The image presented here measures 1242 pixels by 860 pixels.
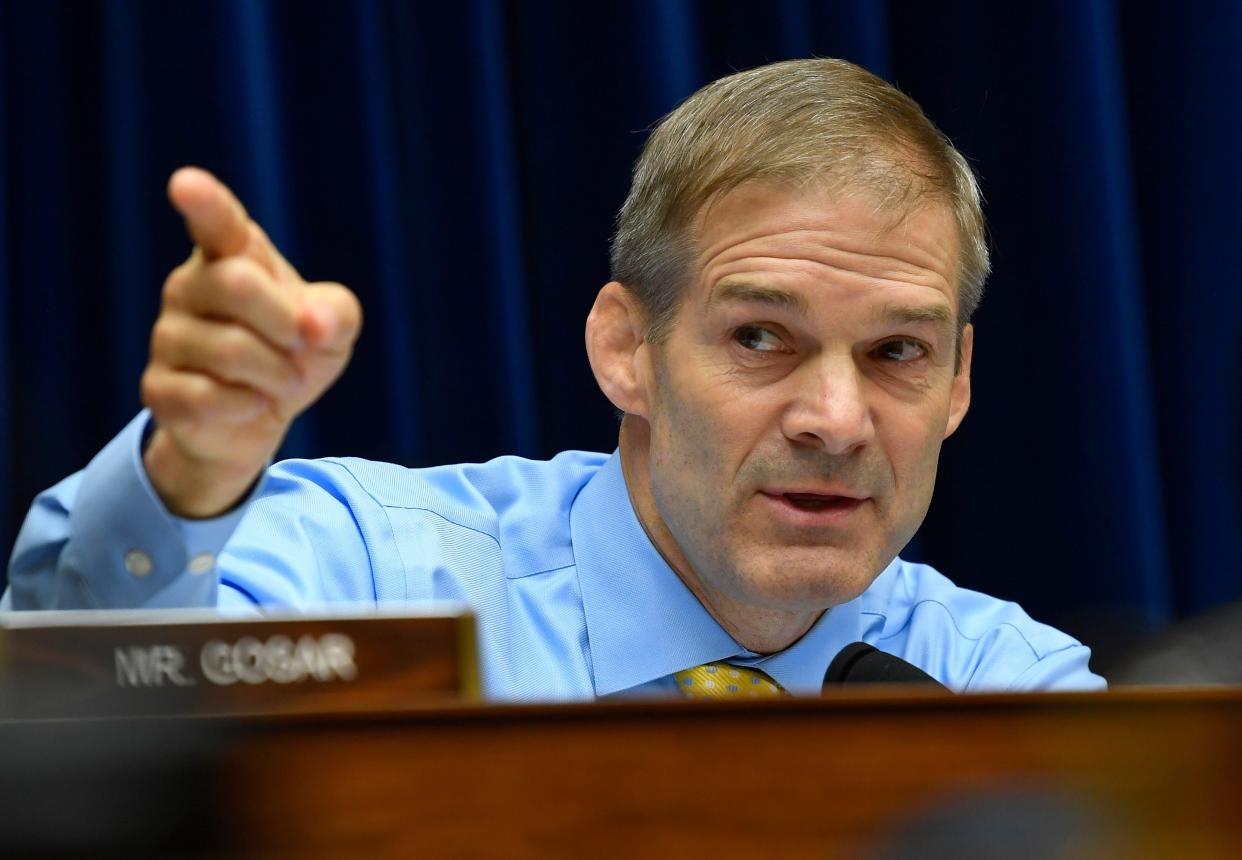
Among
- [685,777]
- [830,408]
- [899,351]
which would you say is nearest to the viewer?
[685,777]

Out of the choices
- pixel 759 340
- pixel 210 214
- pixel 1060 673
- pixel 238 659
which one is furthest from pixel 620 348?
pixel 238 659

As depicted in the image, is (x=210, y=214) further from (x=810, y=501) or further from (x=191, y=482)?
(x=810, y=501)

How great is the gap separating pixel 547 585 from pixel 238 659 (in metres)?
0.95

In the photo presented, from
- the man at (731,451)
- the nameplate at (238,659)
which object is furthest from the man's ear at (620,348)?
the nameplate at (238,659)

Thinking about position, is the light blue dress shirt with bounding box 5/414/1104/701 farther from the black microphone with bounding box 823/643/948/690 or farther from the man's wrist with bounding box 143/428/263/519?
the black microphone with bounding box 823/643/948/690

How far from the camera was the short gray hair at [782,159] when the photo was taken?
54.9 inches

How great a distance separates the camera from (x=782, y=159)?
1.39 meters

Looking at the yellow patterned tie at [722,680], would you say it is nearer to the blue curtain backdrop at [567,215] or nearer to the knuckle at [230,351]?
the blue curtain backdrop at [567,215]

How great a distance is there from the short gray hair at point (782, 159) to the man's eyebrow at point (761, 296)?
0.24ft

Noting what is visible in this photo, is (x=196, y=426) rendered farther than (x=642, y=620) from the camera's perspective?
No

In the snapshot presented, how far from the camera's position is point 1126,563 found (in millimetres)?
2123

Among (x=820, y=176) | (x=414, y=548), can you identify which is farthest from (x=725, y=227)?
(x=414, y=548)

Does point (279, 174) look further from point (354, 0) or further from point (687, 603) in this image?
point (687, 603)

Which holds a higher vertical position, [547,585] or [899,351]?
[899,351]
